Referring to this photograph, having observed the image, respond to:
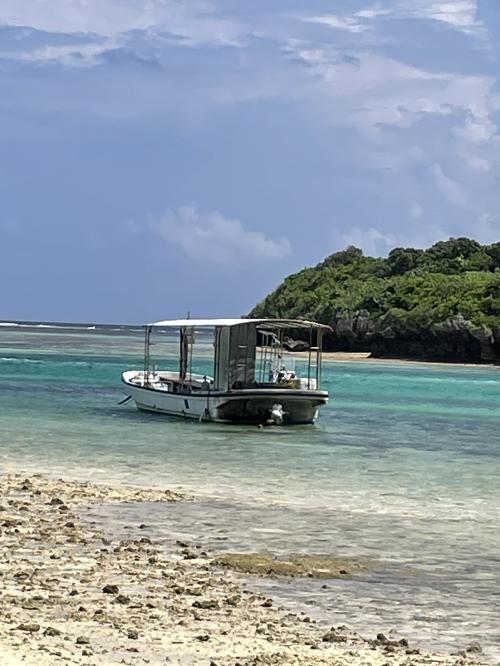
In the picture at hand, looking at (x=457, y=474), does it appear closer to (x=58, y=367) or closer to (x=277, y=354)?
(x=277, y=354)

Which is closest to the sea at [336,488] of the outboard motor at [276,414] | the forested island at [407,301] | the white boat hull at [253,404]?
the outboard motor at [276,414]

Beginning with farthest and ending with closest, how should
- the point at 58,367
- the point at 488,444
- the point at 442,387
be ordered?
the point at 58,367
the point at 442,387
the point at 488,444

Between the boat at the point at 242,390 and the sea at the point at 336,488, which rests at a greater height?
the boat at the point at 242,390

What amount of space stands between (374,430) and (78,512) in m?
17.0

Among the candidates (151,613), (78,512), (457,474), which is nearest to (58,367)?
(457,474)

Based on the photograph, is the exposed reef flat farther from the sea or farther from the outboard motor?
the outboard motor

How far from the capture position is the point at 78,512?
584 inches

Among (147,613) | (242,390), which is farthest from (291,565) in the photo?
(242,390)

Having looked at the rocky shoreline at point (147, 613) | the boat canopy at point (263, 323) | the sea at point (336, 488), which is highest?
the boat canopy at point (263, 323)

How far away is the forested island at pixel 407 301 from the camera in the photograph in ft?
291

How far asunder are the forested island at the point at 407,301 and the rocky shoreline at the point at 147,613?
75.0 metres

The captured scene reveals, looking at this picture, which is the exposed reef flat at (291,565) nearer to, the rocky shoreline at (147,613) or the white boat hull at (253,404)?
the rocky shoreline at (147,613)

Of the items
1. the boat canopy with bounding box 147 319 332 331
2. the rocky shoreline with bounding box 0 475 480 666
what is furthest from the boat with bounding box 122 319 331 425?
the rocky shoreline with bounding box 0 475 480 666

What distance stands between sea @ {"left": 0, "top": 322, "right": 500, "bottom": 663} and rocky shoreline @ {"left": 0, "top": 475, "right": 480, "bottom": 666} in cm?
47
